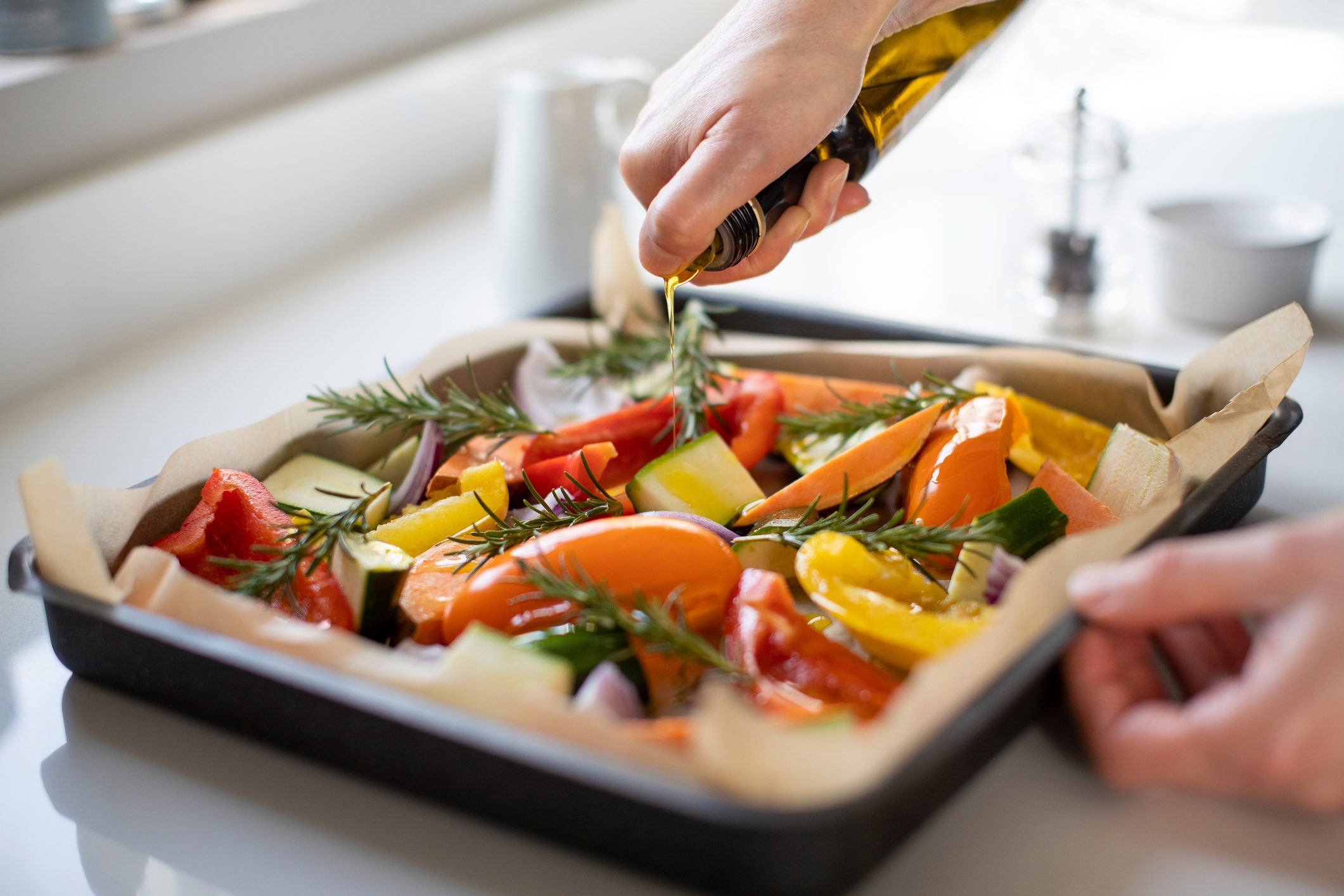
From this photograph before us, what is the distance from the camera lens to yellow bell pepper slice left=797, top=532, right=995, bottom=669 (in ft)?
2.44

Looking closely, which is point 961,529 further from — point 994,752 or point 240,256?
point 240,256

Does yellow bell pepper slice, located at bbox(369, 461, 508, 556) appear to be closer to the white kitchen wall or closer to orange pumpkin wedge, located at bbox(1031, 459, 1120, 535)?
orange pumpkin wedge, located at bbox(1031, 459, 1120, 535)

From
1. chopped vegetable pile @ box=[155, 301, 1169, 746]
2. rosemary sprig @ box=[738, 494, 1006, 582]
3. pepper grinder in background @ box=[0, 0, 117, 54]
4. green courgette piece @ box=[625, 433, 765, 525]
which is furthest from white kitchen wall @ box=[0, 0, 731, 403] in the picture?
rosemary sprig @ box=[738, 494, 1006, 582]

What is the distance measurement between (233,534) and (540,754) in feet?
1.43

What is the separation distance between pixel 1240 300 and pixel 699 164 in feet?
2.57

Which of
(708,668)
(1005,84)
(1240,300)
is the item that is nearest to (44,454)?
(708,668)

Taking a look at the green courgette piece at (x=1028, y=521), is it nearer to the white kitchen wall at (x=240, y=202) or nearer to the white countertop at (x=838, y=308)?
the white countertop at (x=838, y=308)

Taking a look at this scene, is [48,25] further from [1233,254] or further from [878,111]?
[1233,254]

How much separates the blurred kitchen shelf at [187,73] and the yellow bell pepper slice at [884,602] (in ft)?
3.68

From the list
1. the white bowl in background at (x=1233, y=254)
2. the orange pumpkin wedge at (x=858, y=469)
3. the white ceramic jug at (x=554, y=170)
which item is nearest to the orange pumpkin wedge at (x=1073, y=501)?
the orange pumpkin wedge at (x=858, y=469)

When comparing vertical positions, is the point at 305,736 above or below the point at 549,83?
below

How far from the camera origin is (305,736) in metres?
0.72

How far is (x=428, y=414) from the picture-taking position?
1051 millimetres

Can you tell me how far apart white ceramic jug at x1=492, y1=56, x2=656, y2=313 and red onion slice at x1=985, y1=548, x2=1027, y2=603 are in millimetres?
843
